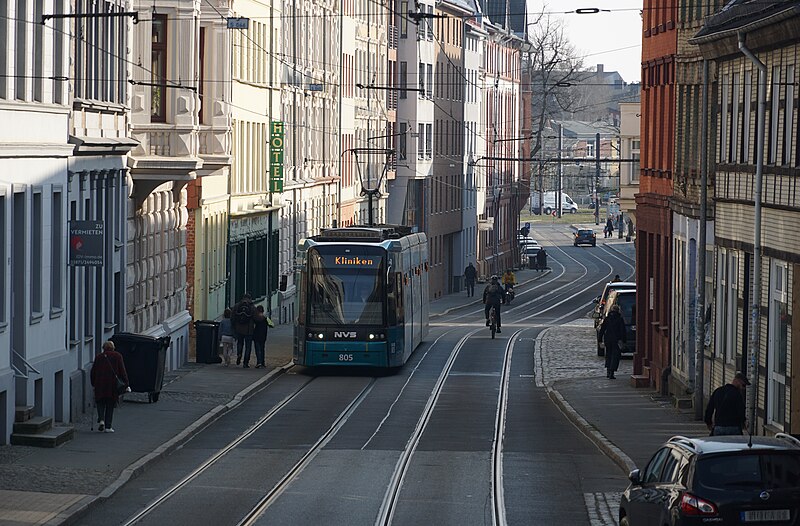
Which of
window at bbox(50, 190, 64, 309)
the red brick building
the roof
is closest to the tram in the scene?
the red brick building

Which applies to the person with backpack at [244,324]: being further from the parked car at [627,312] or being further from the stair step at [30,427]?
the stair step at [30,427]

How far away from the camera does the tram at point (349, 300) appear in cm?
4022

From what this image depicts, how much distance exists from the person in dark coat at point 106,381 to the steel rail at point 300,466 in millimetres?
3206

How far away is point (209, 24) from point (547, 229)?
12131 centimetres

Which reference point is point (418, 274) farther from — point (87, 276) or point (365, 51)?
point (365, 51)

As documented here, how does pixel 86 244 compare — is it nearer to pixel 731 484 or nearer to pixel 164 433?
pixel 164 433

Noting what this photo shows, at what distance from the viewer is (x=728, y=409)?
22891mm

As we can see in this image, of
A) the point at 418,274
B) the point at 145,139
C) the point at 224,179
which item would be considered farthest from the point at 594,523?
the point at 224,179

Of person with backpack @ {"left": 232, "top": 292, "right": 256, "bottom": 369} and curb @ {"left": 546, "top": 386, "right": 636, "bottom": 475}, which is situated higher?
person with backpack @ {"left": 232, "top": 292, "right": 256, "bottom": 369}

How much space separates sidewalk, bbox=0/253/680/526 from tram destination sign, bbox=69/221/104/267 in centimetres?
264

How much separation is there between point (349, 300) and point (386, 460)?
1434cm

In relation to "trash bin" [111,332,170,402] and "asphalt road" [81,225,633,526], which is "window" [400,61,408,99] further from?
"trash bin" [111,332,170,402]

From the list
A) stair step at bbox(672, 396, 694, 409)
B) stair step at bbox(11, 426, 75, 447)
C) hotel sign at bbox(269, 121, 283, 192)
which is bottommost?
stair step at bbox(672, 396, 694, 409)

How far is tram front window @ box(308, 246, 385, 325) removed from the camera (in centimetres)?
4016
